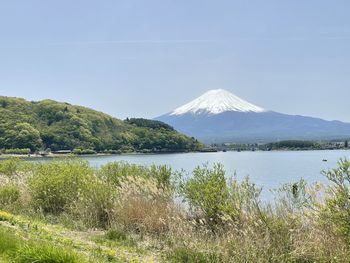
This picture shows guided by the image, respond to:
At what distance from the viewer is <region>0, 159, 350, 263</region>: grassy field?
9.24 m

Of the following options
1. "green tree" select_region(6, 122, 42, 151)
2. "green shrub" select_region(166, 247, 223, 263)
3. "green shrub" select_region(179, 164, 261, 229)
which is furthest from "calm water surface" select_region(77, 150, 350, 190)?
"green tree" select_region(6, 122, 42, 151)

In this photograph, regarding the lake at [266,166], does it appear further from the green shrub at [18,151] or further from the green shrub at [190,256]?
the green shrub at [18,151]

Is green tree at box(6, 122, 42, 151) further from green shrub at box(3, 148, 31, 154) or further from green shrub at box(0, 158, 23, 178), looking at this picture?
green shrub at box(0, 158, 23, 178)

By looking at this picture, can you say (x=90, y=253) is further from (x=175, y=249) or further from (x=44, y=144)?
(x=44, y=144)

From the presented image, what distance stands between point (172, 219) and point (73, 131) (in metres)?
150

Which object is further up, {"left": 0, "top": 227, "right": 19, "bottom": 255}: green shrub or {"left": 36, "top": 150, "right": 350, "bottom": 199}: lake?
{"left": 0, "top": 227, "right": 19, "bottom": 255}: green shrub

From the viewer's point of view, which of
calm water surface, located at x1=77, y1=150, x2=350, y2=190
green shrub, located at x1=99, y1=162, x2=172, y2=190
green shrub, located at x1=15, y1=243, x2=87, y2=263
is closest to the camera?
green shrub, located at x1=15, y1=243, x2=87, y2=263

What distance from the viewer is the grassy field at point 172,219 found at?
364 inches

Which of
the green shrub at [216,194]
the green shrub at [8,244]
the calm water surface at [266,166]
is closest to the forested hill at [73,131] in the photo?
the calm water surface at [266,166]

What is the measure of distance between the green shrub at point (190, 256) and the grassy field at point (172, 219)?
25 mm

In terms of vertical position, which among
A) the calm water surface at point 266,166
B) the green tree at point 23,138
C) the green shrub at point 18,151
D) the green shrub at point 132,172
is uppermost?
the green tree at point 23,138

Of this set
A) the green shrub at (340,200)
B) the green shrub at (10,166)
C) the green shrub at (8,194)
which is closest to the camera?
the green shrub at (340,200)

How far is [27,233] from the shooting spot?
36.4ft

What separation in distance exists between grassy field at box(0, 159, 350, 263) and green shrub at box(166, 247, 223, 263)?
3 centimetres
